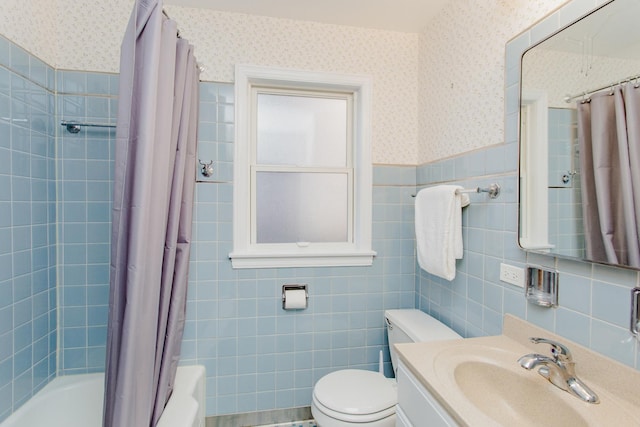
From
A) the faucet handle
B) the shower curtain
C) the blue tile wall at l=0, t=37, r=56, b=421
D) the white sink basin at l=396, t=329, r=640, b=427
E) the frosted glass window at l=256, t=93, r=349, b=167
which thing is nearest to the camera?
the white sink basin at l=396, t=329, r=640, b=427

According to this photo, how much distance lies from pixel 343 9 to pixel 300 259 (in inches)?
57.5

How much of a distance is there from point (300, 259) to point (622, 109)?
1.48 m

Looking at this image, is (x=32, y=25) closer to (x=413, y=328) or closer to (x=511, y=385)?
(x=413, y=328)

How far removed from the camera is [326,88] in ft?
6.18

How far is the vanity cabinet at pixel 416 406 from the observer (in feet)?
2.77

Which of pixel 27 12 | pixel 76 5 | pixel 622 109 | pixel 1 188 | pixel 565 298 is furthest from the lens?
pixel 76 5

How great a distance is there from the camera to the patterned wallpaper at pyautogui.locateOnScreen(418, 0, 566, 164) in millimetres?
1271

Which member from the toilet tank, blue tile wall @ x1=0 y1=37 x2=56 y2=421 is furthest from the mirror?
blue tile wall @ x1=0 y1=37 x2=56 y2=421

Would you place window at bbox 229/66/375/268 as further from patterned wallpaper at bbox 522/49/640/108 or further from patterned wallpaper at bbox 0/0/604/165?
patterned wallpaper at bbox 522/49/640/108

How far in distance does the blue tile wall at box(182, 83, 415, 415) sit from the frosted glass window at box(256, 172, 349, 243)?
212 mm

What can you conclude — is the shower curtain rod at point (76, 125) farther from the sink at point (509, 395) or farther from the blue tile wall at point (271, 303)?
the sink at point (509, 395)

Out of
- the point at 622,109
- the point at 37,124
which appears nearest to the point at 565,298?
the point at 622,109

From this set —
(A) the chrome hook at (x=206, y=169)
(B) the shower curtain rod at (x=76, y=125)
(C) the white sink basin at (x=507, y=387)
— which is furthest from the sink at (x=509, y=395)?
(B) the shower curtain rod at (x=76, y=125)

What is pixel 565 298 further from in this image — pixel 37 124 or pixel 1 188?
pixel 37 124
